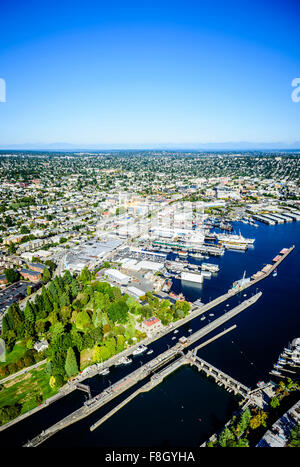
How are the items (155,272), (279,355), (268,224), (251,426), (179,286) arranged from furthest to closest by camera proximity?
(268,224) < (155,272) < (179,286) < (279,355) < (251,426)

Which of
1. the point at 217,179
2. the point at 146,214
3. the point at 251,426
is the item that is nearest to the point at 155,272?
the point at 251,426

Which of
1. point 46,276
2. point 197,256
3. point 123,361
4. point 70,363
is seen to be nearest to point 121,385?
point 123,361

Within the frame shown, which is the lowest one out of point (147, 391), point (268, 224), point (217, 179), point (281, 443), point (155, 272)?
point (147, 391)

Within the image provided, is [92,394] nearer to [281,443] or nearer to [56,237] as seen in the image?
[281,443]

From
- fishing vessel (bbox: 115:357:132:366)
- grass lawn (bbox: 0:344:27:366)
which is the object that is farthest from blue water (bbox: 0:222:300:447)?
grass lawn (bbox: 0:344:27:366)

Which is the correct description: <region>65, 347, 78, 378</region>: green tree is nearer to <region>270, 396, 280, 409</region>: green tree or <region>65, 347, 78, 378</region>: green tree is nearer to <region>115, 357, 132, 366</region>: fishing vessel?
<region>115, 357, 132, 366</region>: fishing vessel

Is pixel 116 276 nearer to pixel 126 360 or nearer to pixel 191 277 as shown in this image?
pixel 191 277
